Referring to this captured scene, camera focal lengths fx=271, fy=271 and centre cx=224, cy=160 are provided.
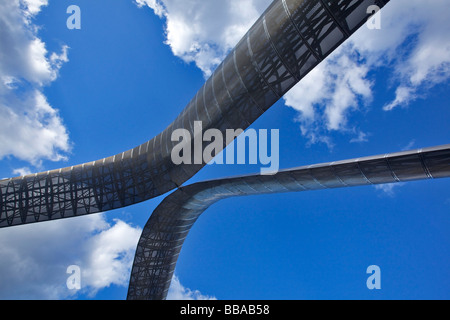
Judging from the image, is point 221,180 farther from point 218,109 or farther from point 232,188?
A: point 218,109

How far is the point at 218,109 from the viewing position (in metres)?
18.8

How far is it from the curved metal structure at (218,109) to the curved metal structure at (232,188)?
3.39m

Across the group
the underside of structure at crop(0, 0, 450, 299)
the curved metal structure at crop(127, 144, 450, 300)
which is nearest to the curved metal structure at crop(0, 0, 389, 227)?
the underside of structure at crop(0, 0, 450, 299)

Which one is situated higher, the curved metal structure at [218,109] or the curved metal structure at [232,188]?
the curved metal structure at [218,109]

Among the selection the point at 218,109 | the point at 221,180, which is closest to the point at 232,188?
the point at 221,180

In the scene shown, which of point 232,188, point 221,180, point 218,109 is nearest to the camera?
point 218,109

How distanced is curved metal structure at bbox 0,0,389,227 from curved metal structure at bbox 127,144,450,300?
3.39m

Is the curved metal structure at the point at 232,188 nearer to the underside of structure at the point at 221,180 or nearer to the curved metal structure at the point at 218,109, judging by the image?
the underside of structure at the point at 221,180

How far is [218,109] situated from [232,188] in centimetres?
810

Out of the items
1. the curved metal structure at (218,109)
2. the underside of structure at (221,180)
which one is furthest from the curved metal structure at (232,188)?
the curved metal structure at (218,109)

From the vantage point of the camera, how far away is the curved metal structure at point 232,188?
14.2m

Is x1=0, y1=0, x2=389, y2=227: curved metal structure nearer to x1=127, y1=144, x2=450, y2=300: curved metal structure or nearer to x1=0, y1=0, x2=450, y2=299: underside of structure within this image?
x1=0, y1=0, x2=450, y2=299: underside of structure

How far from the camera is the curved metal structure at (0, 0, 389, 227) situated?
45.2 ft
